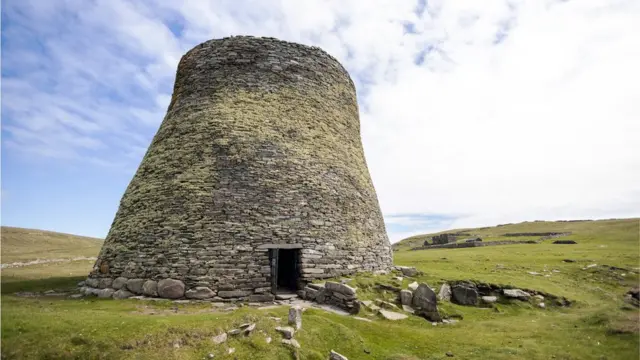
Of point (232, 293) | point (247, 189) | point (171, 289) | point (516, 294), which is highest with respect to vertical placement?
point (247, 189)

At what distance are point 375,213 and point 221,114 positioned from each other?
11043mm

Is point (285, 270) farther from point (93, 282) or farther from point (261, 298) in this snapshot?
point (93, 282)

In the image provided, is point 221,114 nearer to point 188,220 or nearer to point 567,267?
point 188,220

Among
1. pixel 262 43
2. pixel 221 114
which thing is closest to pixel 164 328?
pixel 221 114

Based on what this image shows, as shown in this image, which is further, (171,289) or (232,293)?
(232,293)

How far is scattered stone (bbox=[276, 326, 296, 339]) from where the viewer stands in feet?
30.8

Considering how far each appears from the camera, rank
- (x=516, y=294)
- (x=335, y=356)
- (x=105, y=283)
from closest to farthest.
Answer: (x=335, y=356) < (x=105, y=283) < (x=516, y=294)

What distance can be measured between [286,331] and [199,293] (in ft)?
18.5

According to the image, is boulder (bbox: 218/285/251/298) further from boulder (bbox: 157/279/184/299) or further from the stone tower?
boulder (bbox: 157/279/184/299)

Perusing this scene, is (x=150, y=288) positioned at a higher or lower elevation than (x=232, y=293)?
higher

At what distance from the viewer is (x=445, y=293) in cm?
1579

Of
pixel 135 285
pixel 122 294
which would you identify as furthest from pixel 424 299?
pixel 122 294

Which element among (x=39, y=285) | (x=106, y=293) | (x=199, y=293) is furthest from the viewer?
(x=39, y=285)

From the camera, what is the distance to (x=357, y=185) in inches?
792
